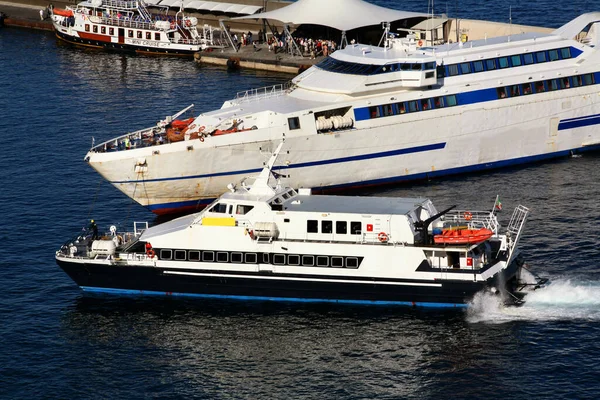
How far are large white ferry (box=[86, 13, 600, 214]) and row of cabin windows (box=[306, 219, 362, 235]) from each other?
62.3 ft

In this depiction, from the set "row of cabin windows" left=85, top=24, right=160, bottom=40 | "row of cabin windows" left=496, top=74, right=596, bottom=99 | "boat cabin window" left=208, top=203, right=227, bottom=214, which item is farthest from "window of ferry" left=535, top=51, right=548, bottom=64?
"row of cabin windows" left=85, top=24, right=160, bottom=40

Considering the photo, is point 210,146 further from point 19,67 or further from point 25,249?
point 19,67

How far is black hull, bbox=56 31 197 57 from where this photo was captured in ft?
436

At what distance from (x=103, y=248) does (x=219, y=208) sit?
769 centimetres

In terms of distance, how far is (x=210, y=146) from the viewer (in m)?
84.4

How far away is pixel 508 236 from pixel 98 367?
25002 mm

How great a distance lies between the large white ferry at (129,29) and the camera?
133m

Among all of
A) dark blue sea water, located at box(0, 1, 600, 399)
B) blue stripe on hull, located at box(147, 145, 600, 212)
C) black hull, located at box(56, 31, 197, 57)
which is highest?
black hull, located at box(56, 31, 197, 57)

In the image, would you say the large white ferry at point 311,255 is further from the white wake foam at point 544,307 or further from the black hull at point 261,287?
the white wake foam at point 544,307

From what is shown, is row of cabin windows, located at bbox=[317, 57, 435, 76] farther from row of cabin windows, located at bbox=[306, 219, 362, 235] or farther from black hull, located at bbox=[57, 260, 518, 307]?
black hull, located at bbox=[57, 260, 518, 307]

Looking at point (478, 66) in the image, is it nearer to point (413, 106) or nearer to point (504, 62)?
point (504, 62)

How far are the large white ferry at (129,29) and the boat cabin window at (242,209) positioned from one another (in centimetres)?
6597

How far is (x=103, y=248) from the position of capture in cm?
7000

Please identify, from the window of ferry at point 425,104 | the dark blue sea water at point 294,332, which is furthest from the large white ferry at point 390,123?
the dark blue sea water at point 294,332
